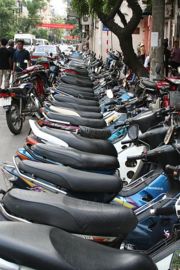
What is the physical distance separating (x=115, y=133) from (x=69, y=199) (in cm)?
328

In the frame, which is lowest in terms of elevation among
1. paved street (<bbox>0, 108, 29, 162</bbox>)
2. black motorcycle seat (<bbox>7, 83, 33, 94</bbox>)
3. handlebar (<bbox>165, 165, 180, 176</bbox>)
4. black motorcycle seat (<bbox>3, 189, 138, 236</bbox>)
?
paved street (<bbox>0, 108, 29, 162</bbox>)

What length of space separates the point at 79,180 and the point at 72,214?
739mm

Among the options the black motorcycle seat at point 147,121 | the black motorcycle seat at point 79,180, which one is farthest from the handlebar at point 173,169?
the black motorcycle seat at point 147,121

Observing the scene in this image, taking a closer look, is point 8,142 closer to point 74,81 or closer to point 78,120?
point 74,81

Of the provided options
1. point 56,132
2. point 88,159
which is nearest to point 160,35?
point 56,132

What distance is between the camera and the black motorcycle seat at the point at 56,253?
196 cm

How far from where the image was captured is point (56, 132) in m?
4.63

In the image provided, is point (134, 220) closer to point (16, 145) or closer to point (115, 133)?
point (115, 133)

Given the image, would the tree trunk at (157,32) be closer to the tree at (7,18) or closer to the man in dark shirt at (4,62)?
the man in dark shirt at (4,62)

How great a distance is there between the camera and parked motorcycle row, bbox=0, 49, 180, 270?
2.03 meters

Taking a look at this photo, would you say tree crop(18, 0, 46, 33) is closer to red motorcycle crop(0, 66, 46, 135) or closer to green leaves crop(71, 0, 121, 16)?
green leaves crop(71, 0, 121, 16)

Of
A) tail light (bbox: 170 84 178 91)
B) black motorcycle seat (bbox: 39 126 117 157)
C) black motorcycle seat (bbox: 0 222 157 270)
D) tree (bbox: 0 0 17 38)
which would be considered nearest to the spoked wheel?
tail light (bbox: 170 84 178 91)

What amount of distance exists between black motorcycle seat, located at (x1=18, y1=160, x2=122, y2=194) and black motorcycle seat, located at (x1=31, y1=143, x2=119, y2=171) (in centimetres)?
35

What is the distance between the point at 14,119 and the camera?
30.2 feet
